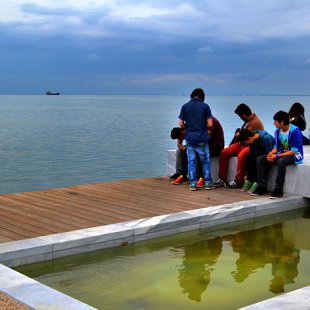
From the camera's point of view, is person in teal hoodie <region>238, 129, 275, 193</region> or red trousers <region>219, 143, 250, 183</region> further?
red trousers <region>219, 143, 250, 183</region>

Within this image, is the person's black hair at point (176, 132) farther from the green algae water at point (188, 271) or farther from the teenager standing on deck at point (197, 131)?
the green algae water at point (188, 271)

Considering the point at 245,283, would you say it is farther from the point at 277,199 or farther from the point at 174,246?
the point at 277,199

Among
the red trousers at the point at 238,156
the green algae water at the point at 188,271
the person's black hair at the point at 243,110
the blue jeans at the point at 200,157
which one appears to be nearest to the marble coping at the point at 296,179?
the red trousers at the point at 238,156

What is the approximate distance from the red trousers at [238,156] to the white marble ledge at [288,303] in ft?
15.8

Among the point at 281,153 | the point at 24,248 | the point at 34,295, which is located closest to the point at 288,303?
the point at 34,295

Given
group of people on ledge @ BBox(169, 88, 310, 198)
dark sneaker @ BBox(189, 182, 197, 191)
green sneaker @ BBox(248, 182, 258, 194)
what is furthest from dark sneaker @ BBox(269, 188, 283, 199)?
dark sneaker @ BBox(189, 182, 197, 191)

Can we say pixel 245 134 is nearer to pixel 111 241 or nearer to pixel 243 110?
pixel 243 110

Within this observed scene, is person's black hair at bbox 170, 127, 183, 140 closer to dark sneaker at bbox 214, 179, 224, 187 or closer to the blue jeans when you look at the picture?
the blue jeans

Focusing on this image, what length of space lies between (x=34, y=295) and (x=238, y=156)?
556cm

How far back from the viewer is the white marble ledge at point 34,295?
14.7 feet

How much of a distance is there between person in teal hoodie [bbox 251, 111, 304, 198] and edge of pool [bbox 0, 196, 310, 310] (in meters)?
0.36

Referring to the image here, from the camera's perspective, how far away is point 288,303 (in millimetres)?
4578

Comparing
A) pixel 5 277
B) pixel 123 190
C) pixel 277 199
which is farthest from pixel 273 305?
pixel 123 190

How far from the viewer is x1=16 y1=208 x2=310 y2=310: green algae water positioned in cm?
538
